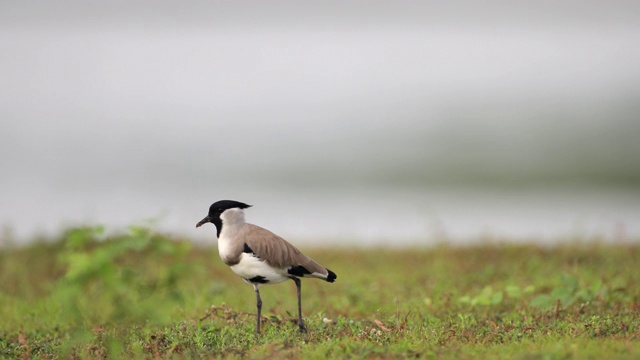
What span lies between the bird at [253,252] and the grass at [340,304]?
36 cm

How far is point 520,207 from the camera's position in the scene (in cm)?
1902

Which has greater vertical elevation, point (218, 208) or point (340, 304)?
point (218, 208)

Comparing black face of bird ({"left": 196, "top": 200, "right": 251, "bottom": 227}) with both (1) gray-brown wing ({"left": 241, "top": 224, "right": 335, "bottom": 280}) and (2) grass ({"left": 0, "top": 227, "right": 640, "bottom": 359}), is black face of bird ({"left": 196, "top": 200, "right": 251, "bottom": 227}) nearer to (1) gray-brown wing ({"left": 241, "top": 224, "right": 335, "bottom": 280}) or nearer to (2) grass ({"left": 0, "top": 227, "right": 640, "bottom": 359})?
(1) gray-brown wing ({"left": 241, "top": 224, "right": 335, "bottom": 280})

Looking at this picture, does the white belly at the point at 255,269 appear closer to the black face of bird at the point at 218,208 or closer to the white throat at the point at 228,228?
the white throat at the point at 228,228

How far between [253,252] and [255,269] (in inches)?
6.5

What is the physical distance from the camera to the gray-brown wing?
8.14m

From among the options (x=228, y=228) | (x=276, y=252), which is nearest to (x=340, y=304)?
(x=276, y=252)

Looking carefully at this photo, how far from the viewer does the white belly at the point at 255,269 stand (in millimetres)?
8109

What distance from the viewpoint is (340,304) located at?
10820 millimetres

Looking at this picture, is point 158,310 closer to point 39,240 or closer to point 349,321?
point 349,321

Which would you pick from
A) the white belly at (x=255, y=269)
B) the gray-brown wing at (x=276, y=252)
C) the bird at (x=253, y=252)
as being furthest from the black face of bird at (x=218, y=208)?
the white belly at (x=255, y=269)

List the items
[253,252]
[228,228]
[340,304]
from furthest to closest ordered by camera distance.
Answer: [340,304] < [228,228] < [253,252]

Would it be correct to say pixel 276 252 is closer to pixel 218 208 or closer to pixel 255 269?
pixel 255 269

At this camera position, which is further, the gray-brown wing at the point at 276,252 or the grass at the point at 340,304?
the gray-brown wing at the point at 276,252
